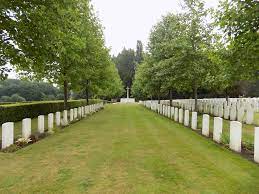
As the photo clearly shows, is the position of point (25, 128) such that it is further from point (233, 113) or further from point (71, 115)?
point (233, 113)

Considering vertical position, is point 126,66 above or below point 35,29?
above

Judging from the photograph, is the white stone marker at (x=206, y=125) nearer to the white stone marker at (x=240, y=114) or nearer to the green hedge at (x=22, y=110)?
the white stone marker at (x=240, y=114)

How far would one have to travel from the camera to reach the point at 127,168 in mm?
8383

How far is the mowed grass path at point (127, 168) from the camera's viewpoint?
6746 mm

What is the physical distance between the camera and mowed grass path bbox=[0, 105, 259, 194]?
675 cm

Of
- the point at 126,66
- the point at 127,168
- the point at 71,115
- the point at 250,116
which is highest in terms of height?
the point at 126,66

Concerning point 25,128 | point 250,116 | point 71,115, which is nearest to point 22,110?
point 71,115

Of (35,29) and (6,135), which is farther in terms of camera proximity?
(35,29)

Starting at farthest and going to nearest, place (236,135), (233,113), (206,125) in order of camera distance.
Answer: (233,113) → (206,125) → (236,135)

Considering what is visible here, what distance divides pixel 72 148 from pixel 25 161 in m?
2.37

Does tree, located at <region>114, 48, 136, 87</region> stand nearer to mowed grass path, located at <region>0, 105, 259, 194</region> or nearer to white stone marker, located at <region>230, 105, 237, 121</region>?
white stone marker, located at <region>230, 105, 237, 121</region>

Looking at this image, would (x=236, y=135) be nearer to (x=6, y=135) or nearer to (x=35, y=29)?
(x=6, y=135)

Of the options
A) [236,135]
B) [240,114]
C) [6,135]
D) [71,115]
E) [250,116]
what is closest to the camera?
[236,135]

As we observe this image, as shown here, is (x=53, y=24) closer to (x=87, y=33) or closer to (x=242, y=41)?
(x=242, y=41)
